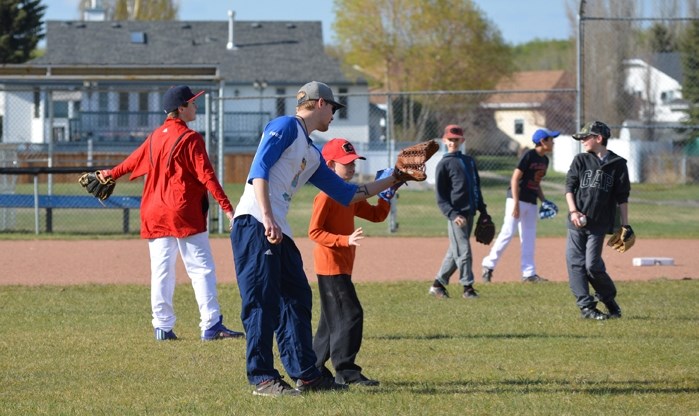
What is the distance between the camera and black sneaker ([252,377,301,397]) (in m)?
6.41

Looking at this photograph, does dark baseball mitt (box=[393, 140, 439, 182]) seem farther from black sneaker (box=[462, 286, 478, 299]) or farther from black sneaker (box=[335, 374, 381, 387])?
black sneaker (box=[462, 286, 478, 299])

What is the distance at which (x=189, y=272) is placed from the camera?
28.5ft

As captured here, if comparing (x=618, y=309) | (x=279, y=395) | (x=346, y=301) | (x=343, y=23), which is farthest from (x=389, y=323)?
(x=343, y=23)

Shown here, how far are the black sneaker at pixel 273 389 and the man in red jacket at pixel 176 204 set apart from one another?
7.14 ft

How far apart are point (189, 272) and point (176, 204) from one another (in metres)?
0.59

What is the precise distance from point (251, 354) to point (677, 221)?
17176 millimetres

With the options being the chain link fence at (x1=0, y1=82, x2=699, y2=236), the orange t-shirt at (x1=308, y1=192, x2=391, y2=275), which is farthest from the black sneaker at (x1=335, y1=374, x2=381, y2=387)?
the chain link fence at (x1=0, y1=82, x2=699, y2=236)

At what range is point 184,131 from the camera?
848 cm

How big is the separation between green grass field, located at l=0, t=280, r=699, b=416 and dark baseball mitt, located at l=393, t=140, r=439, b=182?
1.32m

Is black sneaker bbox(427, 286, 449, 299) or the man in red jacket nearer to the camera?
the man in red jacket

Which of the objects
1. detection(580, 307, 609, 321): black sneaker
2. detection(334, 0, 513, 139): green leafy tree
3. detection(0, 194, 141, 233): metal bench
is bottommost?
detection(580, 307, 609, 321): black sneaker

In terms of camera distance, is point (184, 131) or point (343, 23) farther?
point (343, 23)

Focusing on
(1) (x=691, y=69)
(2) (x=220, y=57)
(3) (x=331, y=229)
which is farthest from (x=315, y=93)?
(2) (x=220, y=57)

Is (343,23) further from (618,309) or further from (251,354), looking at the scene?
(251,354)
